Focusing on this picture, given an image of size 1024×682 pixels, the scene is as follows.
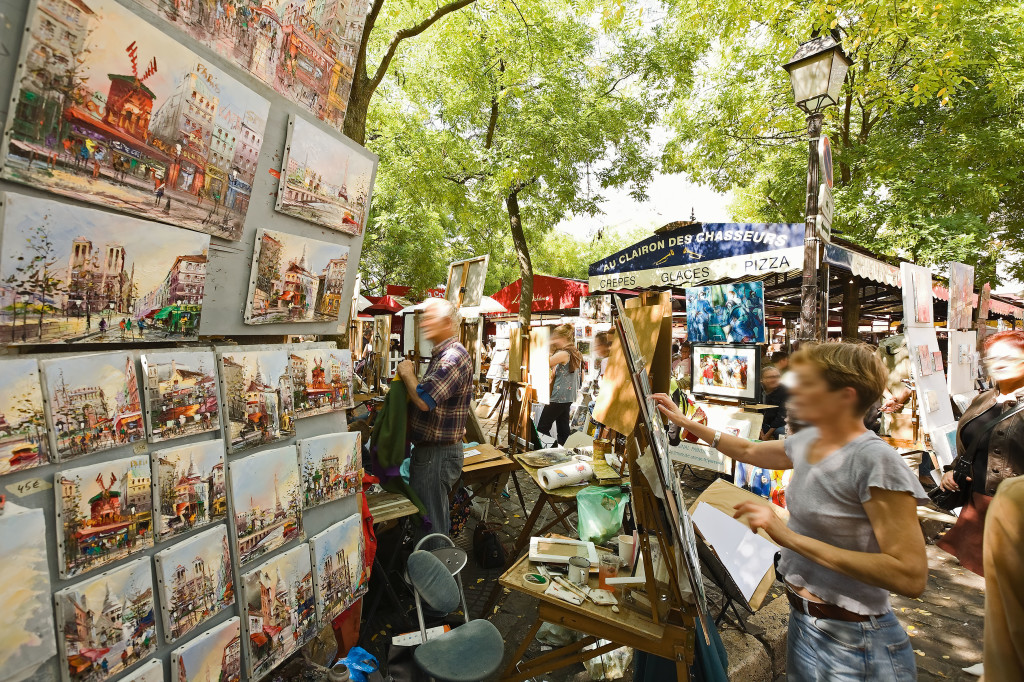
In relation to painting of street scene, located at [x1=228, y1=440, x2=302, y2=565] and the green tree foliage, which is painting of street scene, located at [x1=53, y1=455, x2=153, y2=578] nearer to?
painting of street scene, located at [x1=228, y1=440, x2=302, y2=565]

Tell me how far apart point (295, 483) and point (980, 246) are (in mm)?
11599

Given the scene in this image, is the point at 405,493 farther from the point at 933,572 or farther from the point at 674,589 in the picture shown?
the point at 933,572

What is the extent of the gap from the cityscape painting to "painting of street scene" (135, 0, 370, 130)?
5.08 feet

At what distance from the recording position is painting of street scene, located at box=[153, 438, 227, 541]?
64.0 inches

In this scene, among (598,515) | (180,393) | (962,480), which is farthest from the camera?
(962,480)

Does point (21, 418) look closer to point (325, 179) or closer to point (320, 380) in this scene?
point (320, 380)

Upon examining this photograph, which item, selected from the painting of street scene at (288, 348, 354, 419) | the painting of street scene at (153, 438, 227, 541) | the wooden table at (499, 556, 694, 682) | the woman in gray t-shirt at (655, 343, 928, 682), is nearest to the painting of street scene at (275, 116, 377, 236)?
the painting of street scene at (288, 348, 354, 419)

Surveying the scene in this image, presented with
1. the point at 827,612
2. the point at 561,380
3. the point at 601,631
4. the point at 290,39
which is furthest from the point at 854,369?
the point at 561,380

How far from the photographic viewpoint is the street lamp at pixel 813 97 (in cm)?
412

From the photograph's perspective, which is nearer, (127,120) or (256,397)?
(127,120)

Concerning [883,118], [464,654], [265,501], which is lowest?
[464,654]

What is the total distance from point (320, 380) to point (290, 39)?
4.95ft

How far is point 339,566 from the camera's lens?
94.3 inches

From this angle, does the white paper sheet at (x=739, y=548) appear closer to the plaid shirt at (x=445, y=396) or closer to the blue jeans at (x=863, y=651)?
the blue jeans at (x=863, y=651)
